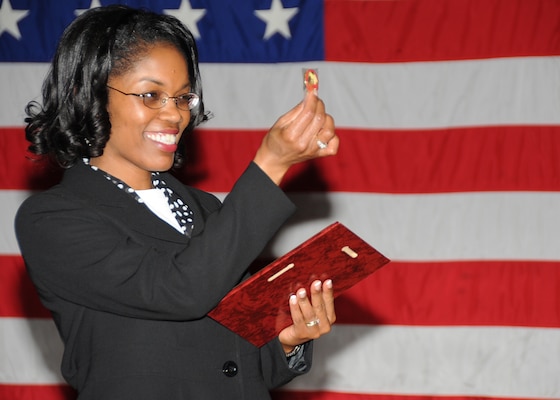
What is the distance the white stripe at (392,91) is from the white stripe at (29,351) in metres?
0.65

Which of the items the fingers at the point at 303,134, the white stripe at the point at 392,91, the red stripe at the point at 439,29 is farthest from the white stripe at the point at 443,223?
the fingers at the point at 303,134

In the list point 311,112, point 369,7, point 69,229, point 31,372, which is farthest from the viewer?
point 31,372

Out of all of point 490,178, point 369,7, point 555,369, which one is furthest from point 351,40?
point 555,369

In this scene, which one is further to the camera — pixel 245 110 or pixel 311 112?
pixel 245 110

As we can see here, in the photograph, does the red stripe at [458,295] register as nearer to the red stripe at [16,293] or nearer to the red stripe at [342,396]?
the red stripe at [342,396]

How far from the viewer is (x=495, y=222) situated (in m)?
2.71

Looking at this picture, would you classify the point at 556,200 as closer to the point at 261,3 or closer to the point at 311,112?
the point at 261,3

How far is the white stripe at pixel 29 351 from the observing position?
2.88 m

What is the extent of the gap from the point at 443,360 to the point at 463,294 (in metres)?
0.21

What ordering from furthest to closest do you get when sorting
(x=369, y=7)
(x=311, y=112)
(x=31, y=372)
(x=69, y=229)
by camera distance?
1. (x=31, y=372)
2. (x=369, y=7)
3. (x=69, y=229)
4. (x=311, y=112)

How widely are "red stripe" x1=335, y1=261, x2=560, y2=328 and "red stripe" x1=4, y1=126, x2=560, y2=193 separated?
24 cm

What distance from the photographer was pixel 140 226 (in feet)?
4.00

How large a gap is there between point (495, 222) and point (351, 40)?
27.1 inches

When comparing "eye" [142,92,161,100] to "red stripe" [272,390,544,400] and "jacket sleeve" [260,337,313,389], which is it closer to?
"jacket sleeve" [260,337,313,389]
